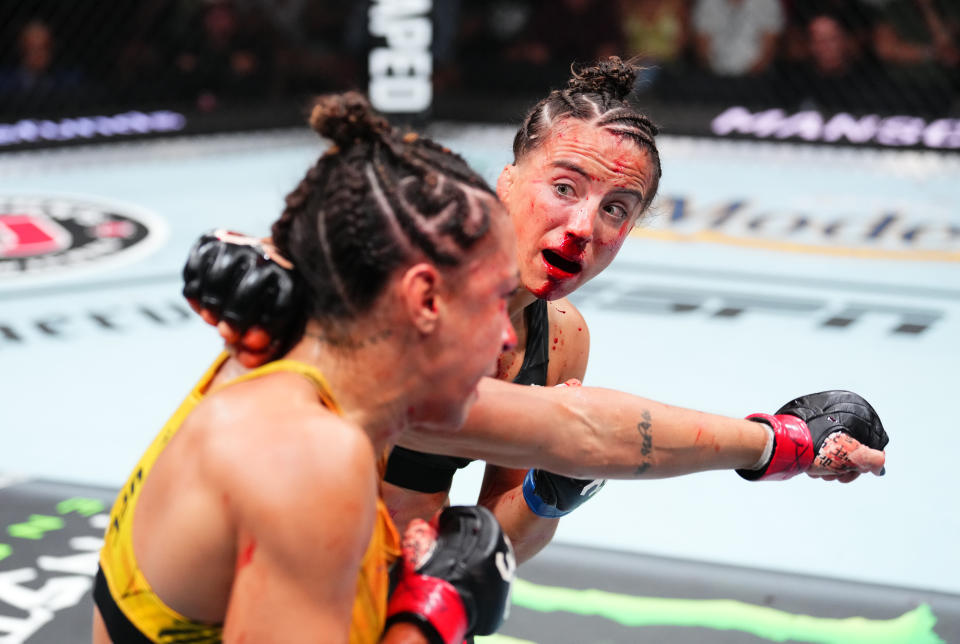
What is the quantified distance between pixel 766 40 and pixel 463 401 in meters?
8.49

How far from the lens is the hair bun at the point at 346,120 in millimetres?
1271

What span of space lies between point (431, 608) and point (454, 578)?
0.19 ft

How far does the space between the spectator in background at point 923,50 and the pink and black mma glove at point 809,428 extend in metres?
7.61

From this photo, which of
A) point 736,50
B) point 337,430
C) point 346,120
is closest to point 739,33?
point 736,50

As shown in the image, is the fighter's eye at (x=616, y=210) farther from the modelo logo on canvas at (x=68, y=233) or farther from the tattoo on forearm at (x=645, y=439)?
the modelo logo on canvas at (x=68, y=233)

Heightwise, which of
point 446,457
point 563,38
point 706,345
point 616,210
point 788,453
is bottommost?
point 706,345

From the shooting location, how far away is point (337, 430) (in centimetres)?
116

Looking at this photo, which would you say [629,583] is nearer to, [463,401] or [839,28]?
[463,401]

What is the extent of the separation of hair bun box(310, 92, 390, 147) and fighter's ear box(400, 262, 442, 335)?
0.62ft

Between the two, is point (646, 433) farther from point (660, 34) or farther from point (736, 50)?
point (660, 34)

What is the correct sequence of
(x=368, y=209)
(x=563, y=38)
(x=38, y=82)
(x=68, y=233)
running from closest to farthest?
(x=368, y=209) → (x=68, y=233) → (x=38, y=82) → (x=563, y=38)

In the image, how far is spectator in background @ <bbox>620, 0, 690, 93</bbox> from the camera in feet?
30.6

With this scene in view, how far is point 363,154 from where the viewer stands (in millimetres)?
1271

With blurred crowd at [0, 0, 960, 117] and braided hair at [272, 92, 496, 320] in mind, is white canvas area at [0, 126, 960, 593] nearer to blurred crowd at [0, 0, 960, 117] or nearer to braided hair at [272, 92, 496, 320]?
braided hair at [272, 92, 496, 320]
